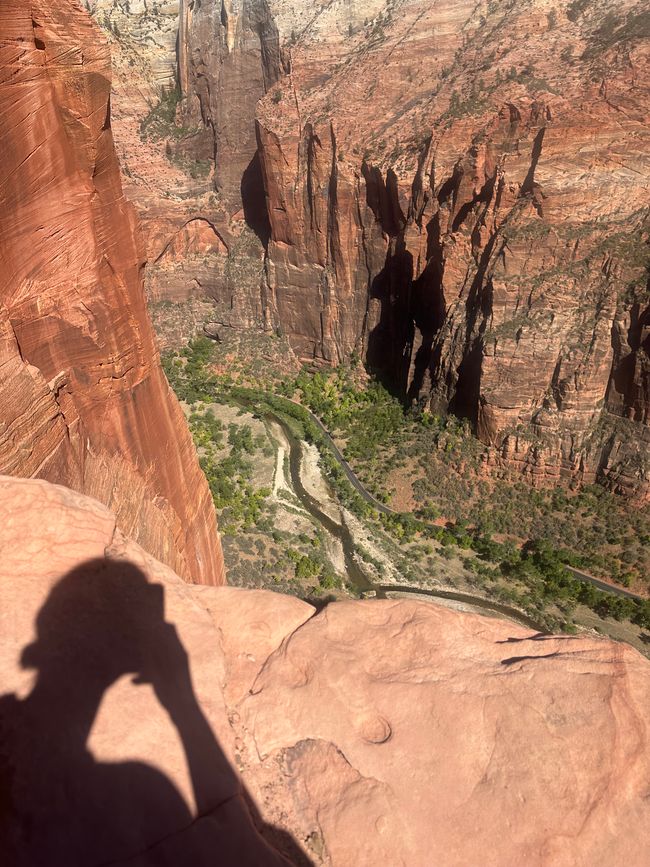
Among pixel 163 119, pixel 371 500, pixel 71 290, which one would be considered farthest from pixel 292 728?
pixel 163 119

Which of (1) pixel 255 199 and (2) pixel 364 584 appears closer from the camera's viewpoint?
(2) pixel 364 584

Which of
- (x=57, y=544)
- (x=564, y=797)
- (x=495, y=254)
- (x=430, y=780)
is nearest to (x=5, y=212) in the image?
(x=57, y=544)

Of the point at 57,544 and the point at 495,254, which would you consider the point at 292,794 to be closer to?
the point at 57,544

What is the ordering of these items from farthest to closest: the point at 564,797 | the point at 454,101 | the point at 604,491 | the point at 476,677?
the point at 454,101 → the point at 604,491 → the point at 476,677 → the point at 564,797

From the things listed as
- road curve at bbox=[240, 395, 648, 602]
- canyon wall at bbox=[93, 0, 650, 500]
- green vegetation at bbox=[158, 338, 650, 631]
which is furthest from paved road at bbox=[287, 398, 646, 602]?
canyon wall at bbox=[93, 0, 650, 500]

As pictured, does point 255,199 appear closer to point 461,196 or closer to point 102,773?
point 461,196

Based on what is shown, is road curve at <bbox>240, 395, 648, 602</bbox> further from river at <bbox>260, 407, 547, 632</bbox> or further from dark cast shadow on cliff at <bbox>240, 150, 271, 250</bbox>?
dark cast shadow on cliff at <bbox>240, 150, 271, 250</bbox>
